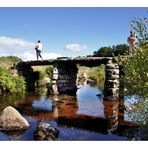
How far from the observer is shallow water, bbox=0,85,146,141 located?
19344mm

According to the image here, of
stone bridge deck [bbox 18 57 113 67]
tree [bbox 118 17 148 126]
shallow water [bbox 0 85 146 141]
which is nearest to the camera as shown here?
tree [bbox 118 17 148 126]

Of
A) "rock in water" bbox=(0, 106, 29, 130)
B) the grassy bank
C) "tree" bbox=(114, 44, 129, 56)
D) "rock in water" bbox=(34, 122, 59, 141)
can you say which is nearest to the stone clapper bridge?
the grassy bank

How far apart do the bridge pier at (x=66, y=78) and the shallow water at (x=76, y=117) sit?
2284 mm

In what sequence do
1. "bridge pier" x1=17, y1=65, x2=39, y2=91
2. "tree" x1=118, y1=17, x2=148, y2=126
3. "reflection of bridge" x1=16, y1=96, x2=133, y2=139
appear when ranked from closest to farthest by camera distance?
"tree" x1=118, y1=17, x2=148, y2=126, "reflection of bridge" x1=16, y1=96, x2=133, y2=139, "bridge pier" x1=17, y1=65, x2=39, y2=91

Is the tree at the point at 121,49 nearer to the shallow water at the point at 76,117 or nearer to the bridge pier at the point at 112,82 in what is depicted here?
the bridge pier at the point at 112,82

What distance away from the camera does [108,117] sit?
81.8 feet

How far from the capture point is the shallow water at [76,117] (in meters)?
19.3

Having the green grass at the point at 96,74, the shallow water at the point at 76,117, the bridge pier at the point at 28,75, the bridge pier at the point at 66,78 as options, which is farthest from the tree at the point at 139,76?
the green grass at the point at 96,74

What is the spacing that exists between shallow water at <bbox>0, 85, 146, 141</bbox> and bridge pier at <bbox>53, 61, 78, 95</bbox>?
89.9 inches

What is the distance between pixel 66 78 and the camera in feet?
128

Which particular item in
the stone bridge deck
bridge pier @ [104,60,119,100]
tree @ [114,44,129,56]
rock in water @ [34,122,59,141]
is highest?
tree @ [114,44,129,56]

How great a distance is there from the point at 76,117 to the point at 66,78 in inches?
558

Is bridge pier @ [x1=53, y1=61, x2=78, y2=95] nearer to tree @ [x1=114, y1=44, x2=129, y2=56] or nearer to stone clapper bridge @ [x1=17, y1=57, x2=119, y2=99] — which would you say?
stone clapper bridge @ [x1=17, y1=57, x2=119, y2=99]
